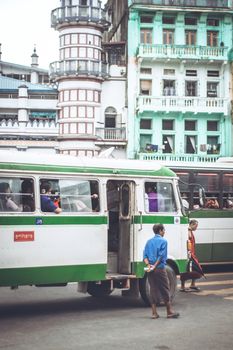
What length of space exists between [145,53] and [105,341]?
4158cm

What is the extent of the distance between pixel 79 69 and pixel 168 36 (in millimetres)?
7224

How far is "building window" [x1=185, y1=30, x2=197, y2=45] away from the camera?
51.8 m

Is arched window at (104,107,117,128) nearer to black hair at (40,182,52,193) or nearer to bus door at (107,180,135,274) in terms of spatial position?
bus door at (107,180,135,274)

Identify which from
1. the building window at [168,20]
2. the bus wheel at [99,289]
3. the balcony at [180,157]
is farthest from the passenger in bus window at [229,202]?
the building window at [168,20]

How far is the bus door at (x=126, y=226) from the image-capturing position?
45.2 feet

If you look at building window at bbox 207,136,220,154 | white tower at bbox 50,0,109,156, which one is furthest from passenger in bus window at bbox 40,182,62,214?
building window at bbox 207,136,220,154

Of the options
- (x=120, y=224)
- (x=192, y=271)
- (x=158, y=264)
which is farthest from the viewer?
(x=192, y=271)

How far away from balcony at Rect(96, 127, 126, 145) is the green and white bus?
35473 mm

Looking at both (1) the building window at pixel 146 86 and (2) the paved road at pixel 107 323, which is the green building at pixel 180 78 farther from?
(2) the paved road at pixel 107 323

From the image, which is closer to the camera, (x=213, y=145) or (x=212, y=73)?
(x=213, y=145)

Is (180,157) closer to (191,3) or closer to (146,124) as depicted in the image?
(146,124)

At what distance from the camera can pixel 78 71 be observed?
1973 inches

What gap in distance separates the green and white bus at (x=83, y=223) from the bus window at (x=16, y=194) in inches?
0.6

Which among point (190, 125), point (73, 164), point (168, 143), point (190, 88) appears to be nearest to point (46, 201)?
point (73, 164)
